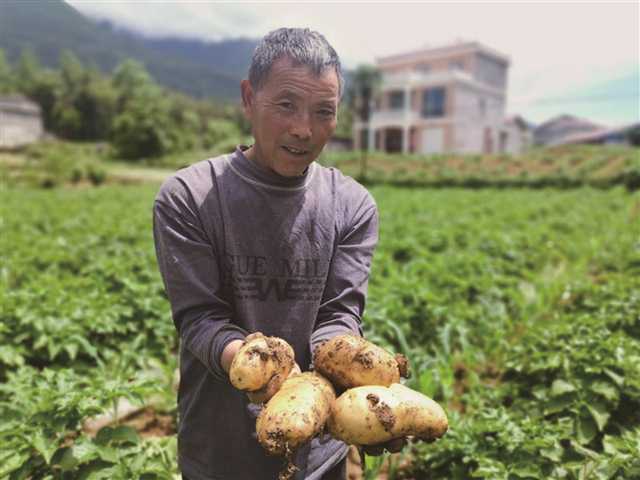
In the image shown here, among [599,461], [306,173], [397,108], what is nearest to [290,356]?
[306,173]

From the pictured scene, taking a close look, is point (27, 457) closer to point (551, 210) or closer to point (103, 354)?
point (103, 354)

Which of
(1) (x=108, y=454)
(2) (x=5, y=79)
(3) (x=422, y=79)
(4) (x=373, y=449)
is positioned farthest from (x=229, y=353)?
(2) (x=5, y=79)

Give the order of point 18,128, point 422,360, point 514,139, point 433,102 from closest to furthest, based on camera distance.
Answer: point 422,360 → point 433,102 → point 18,128 → point 514,139

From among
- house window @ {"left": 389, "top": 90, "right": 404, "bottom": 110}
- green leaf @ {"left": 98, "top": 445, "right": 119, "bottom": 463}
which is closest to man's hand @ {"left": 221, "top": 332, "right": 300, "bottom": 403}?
green leaf @ {"left": 98, "top": 445, "right": 119, "bottom": 463}

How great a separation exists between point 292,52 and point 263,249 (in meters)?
0.60

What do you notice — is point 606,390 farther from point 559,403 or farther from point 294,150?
point 294,150

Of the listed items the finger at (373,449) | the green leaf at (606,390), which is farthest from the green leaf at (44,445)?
the green leaf at (606,390)

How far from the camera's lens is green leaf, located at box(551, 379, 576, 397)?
313 cm

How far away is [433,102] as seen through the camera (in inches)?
1678

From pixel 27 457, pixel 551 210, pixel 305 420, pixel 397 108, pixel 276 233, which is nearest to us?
pixel 305 420

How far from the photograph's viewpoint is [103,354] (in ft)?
12.8

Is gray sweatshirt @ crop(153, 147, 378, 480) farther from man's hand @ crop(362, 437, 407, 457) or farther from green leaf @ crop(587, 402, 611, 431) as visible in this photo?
green leaf @ crop(587, 402, 611, 431)

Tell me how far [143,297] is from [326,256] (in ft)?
10.6

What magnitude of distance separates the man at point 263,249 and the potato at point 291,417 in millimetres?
187
